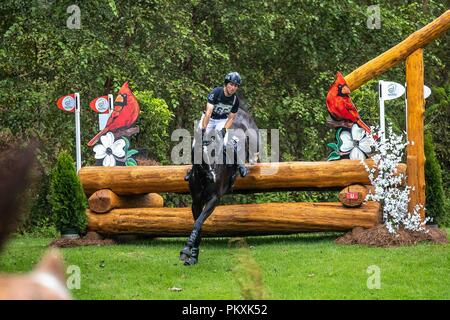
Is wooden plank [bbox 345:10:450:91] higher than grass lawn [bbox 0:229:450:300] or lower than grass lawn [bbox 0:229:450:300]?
higher

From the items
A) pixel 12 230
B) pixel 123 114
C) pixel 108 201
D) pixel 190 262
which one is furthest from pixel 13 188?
pixel 123 114

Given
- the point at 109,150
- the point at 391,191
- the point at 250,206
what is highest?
the point at 109,150

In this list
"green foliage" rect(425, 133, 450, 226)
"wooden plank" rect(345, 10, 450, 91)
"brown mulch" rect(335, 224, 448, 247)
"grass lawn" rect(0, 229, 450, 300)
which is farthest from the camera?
"green foliage" rect(425, 133, 450, 226)

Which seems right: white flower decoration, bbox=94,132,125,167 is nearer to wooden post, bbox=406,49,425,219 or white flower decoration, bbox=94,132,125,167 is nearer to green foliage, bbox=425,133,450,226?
wooden post, bbox=406,49,425,219

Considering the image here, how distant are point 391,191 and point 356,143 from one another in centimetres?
108

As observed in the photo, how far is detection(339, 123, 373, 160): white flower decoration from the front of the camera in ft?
40.3

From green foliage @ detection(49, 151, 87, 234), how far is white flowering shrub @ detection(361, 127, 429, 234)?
4725 millimetres

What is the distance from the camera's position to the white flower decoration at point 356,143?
40.3 feet

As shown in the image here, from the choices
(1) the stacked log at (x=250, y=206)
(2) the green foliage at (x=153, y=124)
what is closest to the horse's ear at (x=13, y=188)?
(1) the stacked log at (x=250, y=206)

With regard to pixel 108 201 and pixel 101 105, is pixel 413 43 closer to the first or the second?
pixel 101 105

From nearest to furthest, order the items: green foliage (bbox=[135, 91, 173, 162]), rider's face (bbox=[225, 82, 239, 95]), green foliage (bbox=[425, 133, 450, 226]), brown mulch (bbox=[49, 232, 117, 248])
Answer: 1. rider's face (bbox=[225, 82, 239, 95])
2. brown mulch (bbox=[49, 232, 117, 248])
3. green foliage (bbox=[425, 133, 450, 226])
4. green foliage (bbox=[135, 91, 173, 162])

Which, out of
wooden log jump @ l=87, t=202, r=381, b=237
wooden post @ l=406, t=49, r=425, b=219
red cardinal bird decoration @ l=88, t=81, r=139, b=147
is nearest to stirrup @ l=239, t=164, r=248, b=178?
wooden log jump @ l=87, t=202, r=381, b=237

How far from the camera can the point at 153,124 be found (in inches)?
650

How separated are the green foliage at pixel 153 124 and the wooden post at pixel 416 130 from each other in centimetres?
554
